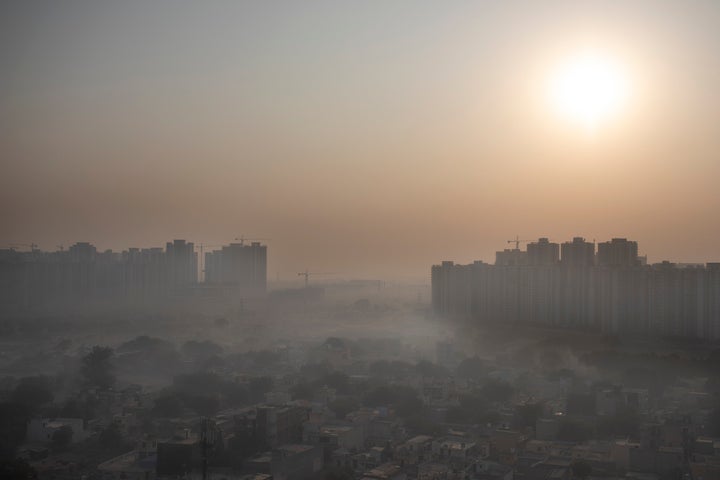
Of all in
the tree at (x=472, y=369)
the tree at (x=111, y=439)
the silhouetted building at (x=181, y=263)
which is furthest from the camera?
the silhouetted building at (x=181, y=263)

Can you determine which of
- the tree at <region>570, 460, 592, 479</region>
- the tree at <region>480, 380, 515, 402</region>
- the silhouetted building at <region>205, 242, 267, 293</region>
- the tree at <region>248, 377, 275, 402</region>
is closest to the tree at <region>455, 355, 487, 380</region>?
the tree at <region>480, 380, 515, 402</region>

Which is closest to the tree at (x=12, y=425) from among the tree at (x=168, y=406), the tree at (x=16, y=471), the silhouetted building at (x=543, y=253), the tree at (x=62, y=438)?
the tree at (x=62, y=438)

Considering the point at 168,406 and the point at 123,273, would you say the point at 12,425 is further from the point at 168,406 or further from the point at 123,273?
the point at 123,273

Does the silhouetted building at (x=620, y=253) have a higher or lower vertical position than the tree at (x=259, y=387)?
higher

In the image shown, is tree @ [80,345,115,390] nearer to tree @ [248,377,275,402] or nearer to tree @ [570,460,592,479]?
tree @ [248,377,275,402]

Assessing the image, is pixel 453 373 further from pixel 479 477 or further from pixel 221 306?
pixel 221 306

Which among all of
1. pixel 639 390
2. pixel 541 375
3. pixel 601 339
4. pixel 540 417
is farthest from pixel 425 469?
pixel 601 339

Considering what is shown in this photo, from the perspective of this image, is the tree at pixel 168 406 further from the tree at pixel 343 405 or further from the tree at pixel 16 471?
the tree at pixel 16 471

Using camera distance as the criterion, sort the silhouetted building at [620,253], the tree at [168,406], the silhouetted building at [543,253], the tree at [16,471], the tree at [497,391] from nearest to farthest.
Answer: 1. the tree at [16,471]
2. the tree at [168,406]
3. the tree at [497,391]
4. the silhouetted building at [620,253]
5. the silhouetted building at [543,253]

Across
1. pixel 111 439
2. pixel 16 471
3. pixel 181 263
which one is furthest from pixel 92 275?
pixel 16 471
